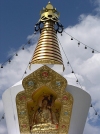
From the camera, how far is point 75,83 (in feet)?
35.8

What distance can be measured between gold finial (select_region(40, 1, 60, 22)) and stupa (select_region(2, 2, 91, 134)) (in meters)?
4.72

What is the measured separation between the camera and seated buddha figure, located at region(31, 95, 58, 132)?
1033cm

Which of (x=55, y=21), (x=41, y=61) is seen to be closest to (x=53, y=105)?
(x=41, y=61)

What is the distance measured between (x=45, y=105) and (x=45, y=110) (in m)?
0.23

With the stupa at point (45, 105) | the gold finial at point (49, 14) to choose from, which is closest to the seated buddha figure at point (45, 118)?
the stupa at point (45, 105)

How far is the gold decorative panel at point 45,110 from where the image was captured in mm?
10281

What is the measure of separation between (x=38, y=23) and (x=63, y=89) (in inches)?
225

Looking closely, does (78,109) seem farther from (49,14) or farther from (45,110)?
(49,14)

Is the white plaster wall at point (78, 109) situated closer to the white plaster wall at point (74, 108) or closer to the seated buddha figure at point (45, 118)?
the white plaster wall at point (74, 108)

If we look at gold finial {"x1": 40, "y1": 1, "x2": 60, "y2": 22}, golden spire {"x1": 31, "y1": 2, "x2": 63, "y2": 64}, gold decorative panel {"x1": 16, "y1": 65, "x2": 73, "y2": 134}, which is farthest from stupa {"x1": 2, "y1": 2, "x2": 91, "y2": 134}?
gold finial {"x1": 40, "y1": 1, "x2": 60, "y2": 22}

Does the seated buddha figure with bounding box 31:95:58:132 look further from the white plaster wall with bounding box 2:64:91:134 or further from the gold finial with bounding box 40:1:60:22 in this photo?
the gold finial with bounding box 40:1:60:22

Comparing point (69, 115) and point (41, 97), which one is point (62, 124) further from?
point (41, 97)

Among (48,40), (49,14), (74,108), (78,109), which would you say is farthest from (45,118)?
(49,14)

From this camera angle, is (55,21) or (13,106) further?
(55,21)
